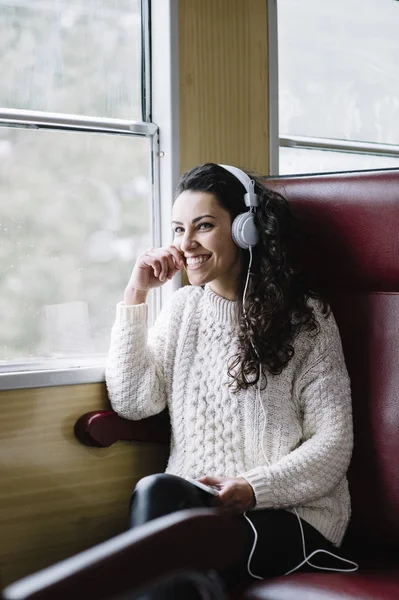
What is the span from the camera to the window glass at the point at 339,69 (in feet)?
7.97

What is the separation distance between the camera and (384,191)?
72.5 inches

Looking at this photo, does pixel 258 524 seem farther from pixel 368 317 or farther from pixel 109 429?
pixel 368 317

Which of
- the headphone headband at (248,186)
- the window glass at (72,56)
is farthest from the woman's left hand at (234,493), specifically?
the window glass at (72,56)

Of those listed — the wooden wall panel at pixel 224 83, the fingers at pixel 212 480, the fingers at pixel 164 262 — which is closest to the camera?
the fingers at pixel 212 480

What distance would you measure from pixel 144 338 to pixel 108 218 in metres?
0.34

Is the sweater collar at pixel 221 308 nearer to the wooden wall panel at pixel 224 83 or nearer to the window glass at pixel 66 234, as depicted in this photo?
the window glass at pixel 66 234

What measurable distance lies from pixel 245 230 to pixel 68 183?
0.46m

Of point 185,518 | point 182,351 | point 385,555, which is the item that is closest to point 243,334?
point 182,351

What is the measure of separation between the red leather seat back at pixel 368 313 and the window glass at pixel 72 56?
0.58 m

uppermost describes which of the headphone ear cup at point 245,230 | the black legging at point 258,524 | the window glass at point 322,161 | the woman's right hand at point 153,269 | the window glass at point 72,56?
the window glass at point 72,56

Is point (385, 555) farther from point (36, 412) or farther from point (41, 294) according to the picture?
point (41, 294)

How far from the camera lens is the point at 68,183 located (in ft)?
6.50

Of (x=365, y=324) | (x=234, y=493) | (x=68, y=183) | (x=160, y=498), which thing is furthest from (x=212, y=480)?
(x=68, y=183)

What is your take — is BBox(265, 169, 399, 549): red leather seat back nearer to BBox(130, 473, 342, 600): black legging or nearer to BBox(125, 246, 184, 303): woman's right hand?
BBox(130, 473, 342, 600): black legging
